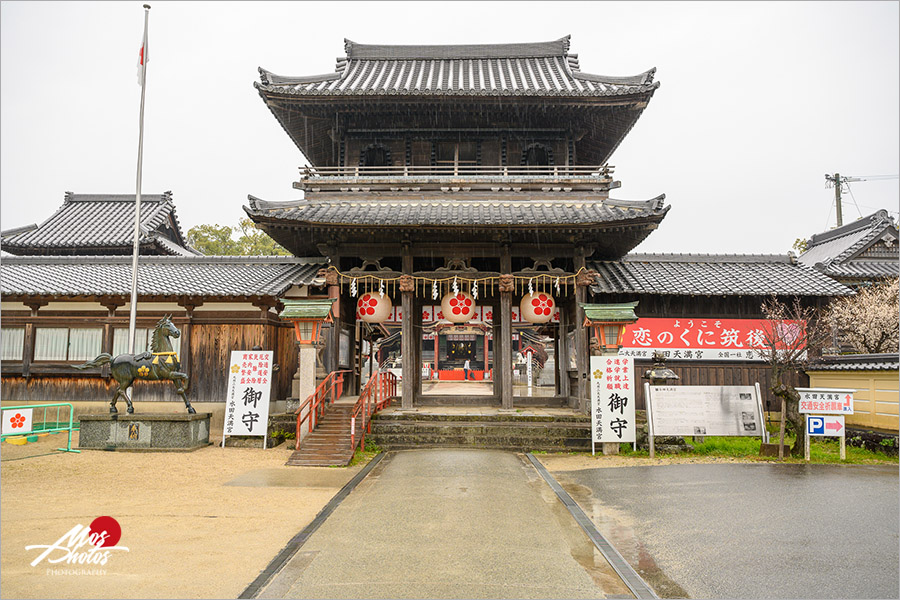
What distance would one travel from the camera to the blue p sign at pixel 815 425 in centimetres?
1252

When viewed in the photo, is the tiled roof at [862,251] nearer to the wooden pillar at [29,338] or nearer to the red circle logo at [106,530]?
the red circle logo at [106,530]

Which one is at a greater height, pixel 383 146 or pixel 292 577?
pixel 383 146

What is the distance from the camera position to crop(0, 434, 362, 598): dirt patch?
208 inches

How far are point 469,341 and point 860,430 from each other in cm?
2910

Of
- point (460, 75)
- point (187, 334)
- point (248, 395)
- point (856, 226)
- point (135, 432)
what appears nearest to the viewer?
point (135, 432)

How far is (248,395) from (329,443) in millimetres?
2713

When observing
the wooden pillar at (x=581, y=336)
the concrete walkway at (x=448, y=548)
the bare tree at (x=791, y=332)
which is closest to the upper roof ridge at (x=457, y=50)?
the wooden pillar at (x=581, y=336)

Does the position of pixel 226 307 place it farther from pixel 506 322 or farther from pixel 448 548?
pixel 448 548

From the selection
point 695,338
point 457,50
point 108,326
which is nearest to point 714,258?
point 695,338

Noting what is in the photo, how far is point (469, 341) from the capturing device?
41.9 metres

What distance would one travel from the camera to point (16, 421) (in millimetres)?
12477

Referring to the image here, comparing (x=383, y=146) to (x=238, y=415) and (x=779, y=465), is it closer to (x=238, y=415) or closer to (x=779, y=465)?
(x=238, y=415)

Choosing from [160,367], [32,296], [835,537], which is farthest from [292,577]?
[32,296]

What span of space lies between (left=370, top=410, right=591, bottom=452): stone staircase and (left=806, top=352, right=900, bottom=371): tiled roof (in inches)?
Answer: 279
